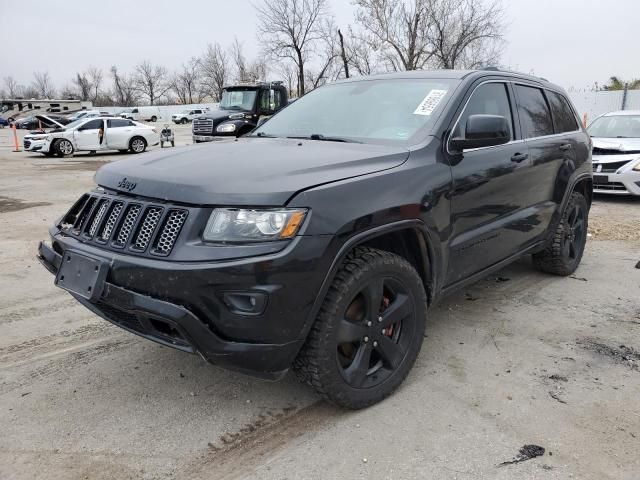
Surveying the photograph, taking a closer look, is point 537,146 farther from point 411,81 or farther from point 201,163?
point 201,163

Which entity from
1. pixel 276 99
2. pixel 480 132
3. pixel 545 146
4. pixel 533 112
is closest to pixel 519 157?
pixel 545 146

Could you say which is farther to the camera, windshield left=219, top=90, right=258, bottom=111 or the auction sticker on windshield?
windshield left=219, top=90, right=258, bottom=111

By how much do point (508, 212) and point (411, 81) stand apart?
3.77 feet

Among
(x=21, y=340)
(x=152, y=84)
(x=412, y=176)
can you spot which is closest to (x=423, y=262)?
(x=412, y=176)

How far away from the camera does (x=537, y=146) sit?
13.7 feet

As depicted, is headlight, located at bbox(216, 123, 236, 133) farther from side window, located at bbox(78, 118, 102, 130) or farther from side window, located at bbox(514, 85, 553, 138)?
side window, located at bbox(514, 85, 553, 138)

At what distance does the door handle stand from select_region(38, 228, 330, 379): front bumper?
2.05 metres

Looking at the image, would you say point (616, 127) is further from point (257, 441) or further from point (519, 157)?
point (257, 441)

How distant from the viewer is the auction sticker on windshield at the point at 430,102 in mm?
3332

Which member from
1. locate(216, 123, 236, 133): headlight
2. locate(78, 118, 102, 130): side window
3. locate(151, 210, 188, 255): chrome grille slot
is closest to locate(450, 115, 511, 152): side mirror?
locate(151, 210, 188, 255): chrome grille slot

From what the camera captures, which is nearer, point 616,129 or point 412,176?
point 412,176

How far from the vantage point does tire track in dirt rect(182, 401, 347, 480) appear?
241cm

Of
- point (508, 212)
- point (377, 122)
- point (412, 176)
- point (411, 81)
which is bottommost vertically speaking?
point (508, 212)

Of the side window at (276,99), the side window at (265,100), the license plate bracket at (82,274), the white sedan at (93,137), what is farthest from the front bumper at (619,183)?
the white sedan at (93,137)
